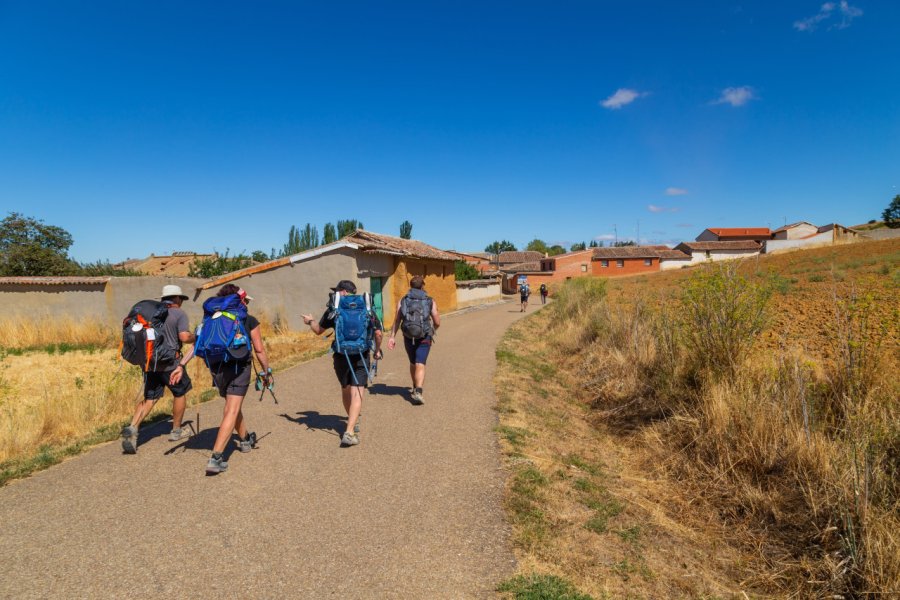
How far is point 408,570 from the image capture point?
2.93m

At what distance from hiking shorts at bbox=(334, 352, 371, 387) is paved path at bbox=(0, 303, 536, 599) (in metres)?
0.69

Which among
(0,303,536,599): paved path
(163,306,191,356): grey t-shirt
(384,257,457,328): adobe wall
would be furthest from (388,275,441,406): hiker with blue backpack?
(384,257,457,328): adobe wall

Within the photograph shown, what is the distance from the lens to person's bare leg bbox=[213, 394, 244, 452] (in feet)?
13.9

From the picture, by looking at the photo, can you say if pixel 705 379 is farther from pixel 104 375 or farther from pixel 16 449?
pixel 104 375

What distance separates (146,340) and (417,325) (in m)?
3.14

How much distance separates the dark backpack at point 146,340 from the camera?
470cm

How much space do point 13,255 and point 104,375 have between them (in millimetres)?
26295

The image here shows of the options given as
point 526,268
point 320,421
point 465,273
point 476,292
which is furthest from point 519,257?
point 320,421

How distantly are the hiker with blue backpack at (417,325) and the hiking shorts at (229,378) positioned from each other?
7.63 ft

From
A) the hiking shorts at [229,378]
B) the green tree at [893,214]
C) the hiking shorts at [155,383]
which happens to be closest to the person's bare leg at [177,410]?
the hiking shorts at [155,383]

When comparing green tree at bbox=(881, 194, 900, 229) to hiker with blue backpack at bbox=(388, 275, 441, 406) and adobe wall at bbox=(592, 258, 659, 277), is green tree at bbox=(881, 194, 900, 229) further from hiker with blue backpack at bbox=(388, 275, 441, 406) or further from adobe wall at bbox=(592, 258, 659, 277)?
hiker with blue backpack at bbox=(388, 275, 441, 406)

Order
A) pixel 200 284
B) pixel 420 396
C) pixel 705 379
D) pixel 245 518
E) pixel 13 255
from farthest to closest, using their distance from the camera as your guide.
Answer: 1. pixel 13 255
2. pixel 200 284
3. pixel 420 396
4. pixel 705 379
5. pixel 245 518

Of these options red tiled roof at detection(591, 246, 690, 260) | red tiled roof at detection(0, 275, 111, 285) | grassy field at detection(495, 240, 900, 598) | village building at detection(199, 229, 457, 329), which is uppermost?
red tiled roof at detection(591, 246, 690, 260)

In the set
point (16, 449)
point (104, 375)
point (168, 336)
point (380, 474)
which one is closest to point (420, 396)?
point (380, 474)
